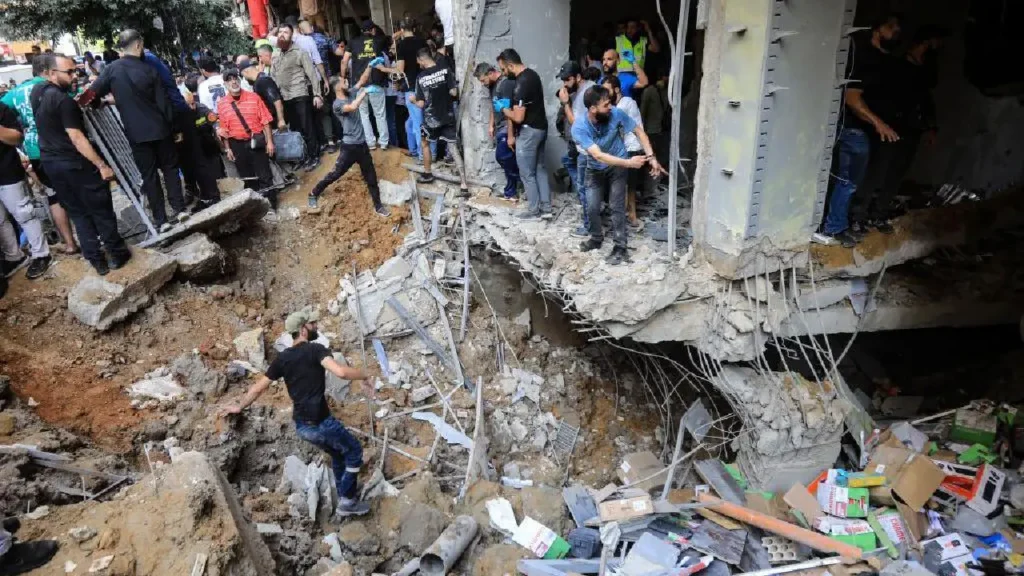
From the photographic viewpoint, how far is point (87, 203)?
6004 millimetres

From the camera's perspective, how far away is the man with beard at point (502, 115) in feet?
22.2

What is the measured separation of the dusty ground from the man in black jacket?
48.1 inches

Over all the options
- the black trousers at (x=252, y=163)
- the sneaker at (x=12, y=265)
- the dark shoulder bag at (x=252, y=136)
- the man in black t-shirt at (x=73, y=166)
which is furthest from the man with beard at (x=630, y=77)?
the sneaker at (x=12, y=265)

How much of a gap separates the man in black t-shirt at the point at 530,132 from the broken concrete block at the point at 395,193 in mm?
2138

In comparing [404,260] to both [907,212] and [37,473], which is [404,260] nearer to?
[37,473]

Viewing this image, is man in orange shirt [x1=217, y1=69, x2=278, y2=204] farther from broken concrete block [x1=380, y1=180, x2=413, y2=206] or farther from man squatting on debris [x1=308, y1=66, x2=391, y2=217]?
broken concrete block [x1=380, y1=180, x2=413, y2=206]

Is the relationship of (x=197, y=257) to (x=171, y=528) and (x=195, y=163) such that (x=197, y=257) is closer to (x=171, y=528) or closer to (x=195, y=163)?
(x=195, y=163)

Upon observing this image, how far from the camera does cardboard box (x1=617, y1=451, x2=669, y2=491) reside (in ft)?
20.6

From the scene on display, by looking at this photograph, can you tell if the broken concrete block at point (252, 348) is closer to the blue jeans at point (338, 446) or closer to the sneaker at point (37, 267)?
the blue jeans at point (338, 446)

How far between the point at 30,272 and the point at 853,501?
8258 mm

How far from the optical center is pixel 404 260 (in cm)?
802

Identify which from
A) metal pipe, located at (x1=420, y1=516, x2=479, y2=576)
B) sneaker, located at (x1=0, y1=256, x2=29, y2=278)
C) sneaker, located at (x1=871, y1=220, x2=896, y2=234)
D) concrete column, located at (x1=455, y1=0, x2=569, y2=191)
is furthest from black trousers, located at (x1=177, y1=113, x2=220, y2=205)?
sneaker, located at (x1=871, y1=220, x2=896, y2=234)

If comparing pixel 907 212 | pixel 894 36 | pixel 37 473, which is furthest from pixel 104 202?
pixel 907 212

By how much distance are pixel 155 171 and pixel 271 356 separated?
2.37m
